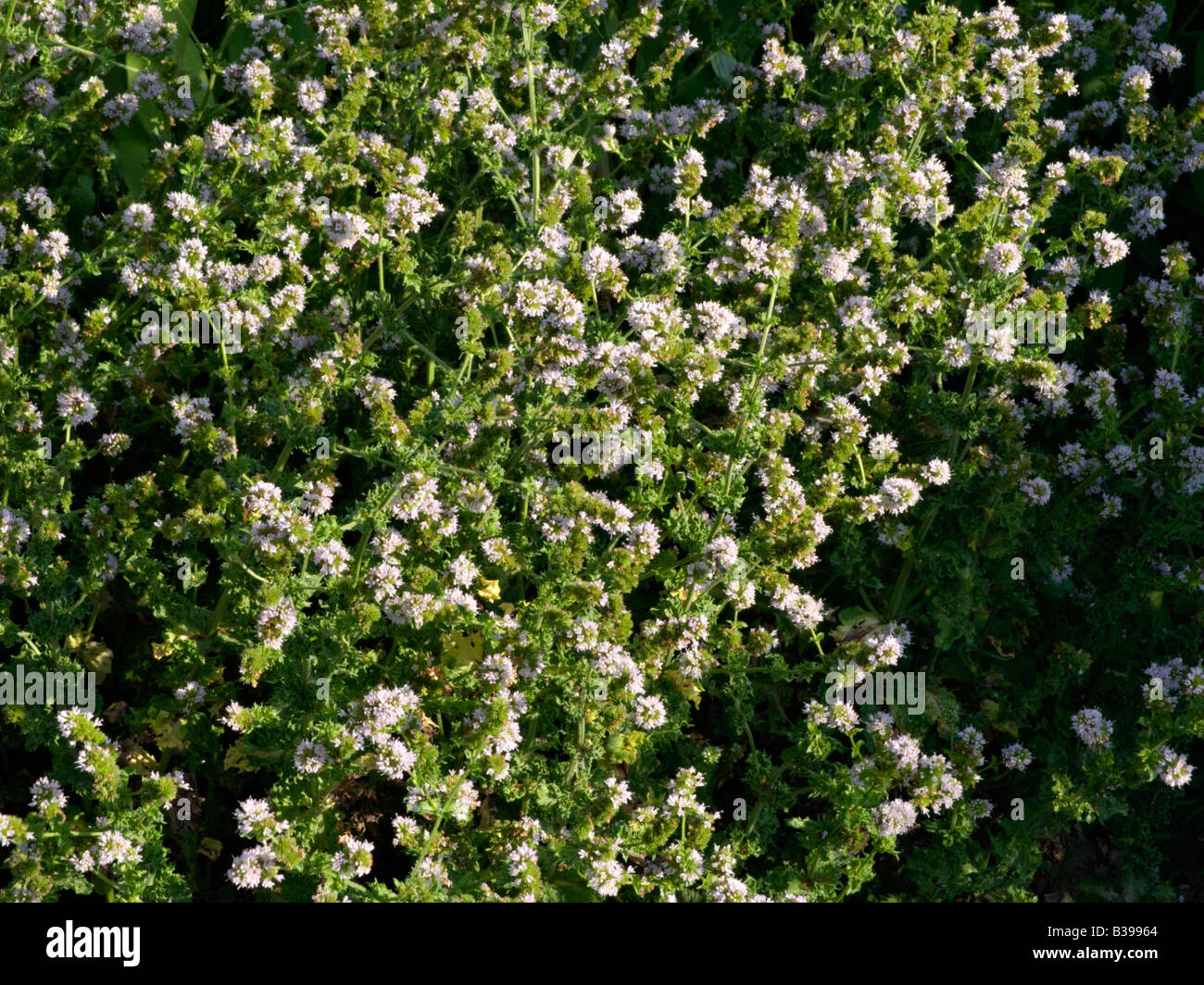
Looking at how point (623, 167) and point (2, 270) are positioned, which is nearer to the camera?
point (2, 270)

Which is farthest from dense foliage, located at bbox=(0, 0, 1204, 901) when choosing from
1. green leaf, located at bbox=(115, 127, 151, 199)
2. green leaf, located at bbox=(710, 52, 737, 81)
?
green leaf, located at bbox=(710, 52, 737, 81)

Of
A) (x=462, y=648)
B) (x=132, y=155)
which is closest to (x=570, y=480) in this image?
(x=462, y=648)

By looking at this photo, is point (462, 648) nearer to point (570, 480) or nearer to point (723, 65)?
point (570, 480)

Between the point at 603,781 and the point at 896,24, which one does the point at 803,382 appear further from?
the point at 896,24

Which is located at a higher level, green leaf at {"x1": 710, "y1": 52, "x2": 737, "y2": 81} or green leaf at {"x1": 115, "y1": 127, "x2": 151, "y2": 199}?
green leaf at {"x1": 710, "y1": 52, "x2": 737, "y2": 81}

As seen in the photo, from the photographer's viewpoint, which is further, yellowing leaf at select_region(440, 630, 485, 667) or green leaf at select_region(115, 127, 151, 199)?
green leaf at select_region(115, 127, 151, 199)

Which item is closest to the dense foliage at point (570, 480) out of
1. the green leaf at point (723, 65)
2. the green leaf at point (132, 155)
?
the green leaf at point (132, 155)

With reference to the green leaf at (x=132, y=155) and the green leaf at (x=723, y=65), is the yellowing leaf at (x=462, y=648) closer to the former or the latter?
the green leaf at (x=132, y=155)

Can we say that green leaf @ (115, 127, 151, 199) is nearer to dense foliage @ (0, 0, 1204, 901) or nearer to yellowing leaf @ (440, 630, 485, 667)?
dense foliage @ (0, 0, 1204, 901)

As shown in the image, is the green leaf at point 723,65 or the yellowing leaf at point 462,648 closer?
the yellowing leaf at point 462,648

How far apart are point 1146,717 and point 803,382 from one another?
1421 mm

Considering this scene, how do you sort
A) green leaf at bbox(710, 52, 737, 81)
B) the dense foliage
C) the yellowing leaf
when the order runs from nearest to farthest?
1. the dense foliage
2. the yellowing leaf
3. green leaf at bbox(710, 52, 737, 81)
